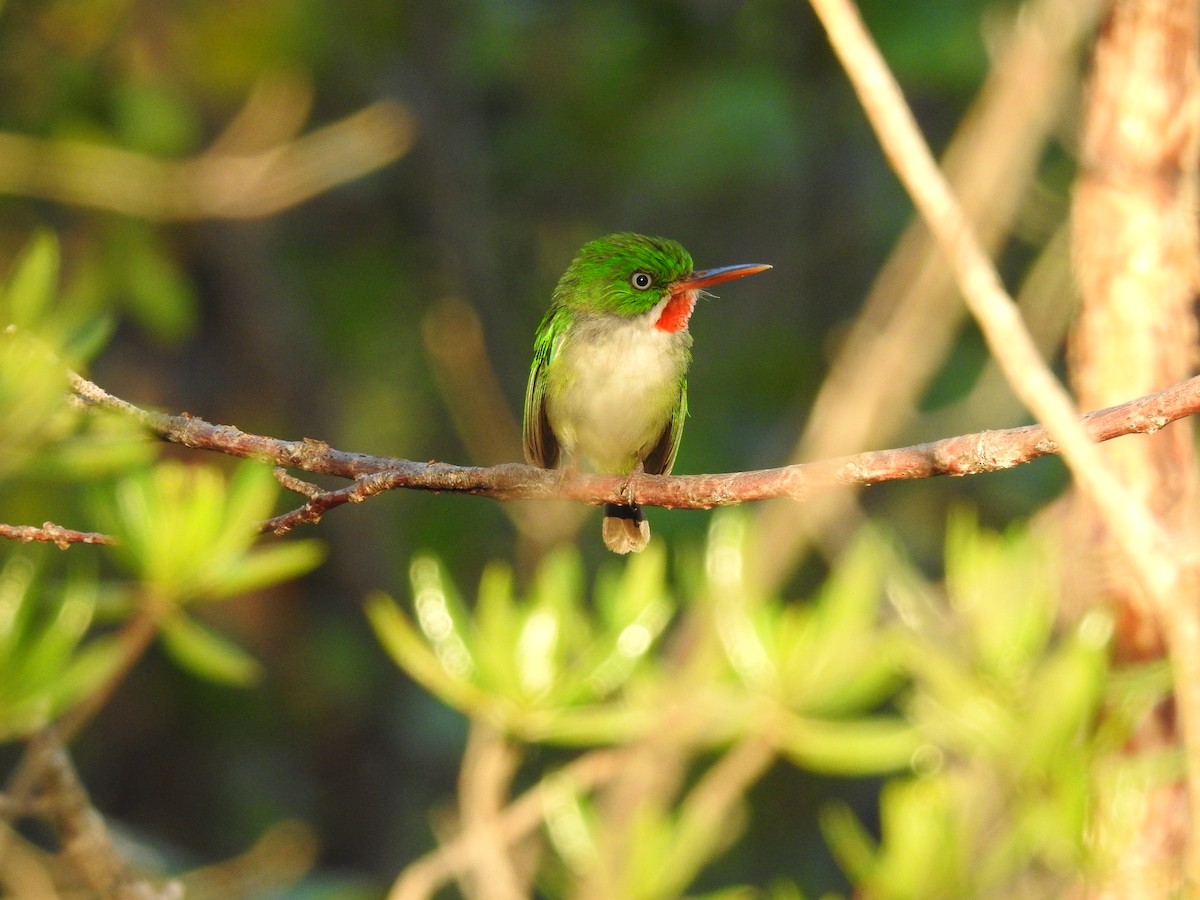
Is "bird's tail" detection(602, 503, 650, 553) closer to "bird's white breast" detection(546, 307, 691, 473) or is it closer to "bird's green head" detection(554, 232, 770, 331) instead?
"bird's white breast" detection(546, 307, 691, 473)

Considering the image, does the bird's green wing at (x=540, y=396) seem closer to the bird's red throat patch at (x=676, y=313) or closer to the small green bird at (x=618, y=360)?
the small green bird at (x=618, y=360)

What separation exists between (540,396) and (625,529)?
0.40 meters

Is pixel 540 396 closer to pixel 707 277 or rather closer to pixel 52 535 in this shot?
pixel 707 277

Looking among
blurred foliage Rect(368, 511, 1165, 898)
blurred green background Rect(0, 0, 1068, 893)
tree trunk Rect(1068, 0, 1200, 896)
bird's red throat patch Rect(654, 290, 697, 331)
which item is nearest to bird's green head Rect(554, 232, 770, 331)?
bird's red throat patch Rect(654, 290, 697, 331)

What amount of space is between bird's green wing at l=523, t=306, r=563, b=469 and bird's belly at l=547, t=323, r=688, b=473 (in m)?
0.07

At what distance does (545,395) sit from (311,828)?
12.7 ft

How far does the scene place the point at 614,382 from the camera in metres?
3.72

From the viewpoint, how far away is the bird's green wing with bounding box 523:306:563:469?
393 cm

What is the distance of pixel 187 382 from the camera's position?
23.4 feet

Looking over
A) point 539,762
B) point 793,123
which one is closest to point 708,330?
point 793,123

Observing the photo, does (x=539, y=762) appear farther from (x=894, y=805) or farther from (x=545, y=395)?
(x=894, y=805)

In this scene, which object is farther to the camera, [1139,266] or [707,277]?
[707,277]

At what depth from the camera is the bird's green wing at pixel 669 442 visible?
3.93 m

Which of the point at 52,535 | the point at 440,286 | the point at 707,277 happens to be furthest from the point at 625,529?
the point at 440,286
